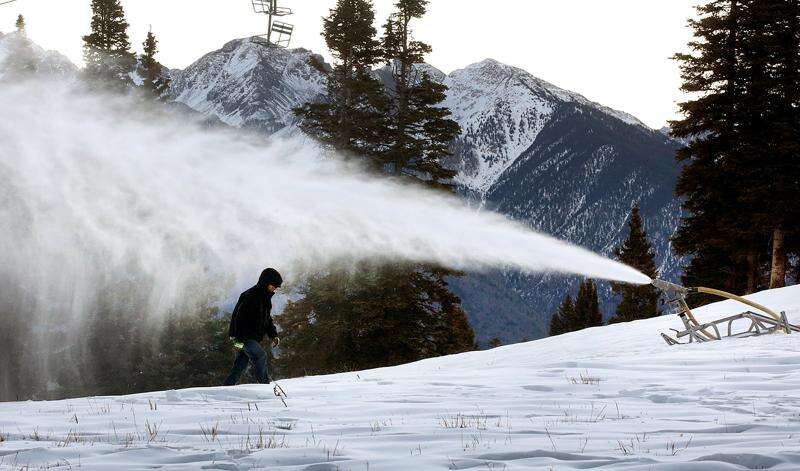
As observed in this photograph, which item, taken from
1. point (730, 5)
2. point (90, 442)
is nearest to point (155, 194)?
point (730, 5)

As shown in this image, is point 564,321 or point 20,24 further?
point 564,321

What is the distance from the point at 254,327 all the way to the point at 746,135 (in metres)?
22.0

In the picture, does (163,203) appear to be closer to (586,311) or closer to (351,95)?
(351,95)

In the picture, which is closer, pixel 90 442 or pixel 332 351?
pixel 90 442

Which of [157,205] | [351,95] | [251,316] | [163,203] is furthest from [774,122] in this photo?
[163,203]

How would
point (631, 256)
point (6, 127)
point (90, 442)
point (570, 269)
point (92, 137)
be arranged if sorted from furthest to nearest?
1. point (631, 256)
2. point (92, 137)
3. point (6, 127)
4. point (570, 269)
5. point (90, 442)

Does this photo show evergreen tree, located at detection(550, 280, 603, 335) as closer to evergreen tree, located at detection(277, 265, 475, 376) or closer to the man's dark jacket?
evergreen tree, located at detection(277, 265, 475, 376)

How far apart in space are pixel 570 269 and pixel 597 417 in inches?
286

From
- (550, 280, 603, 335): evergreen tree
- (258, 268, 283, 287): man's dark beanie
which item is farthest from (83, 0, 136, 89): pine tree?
(550, 280, 603, 335): evergreen tree

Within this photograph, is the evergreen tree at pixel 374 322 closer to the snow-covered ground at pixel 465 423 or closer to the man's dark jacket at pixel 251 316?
the man's dark jacket at pixel 251 316

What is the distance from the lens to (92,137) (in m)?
37.7

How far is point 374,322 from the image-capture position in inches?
1115

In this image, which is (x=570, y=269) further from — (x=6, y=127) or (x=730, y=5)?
(x=6, y=127)

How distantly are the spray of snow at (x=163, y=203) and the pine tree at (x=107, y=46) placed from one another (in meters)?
1.52
